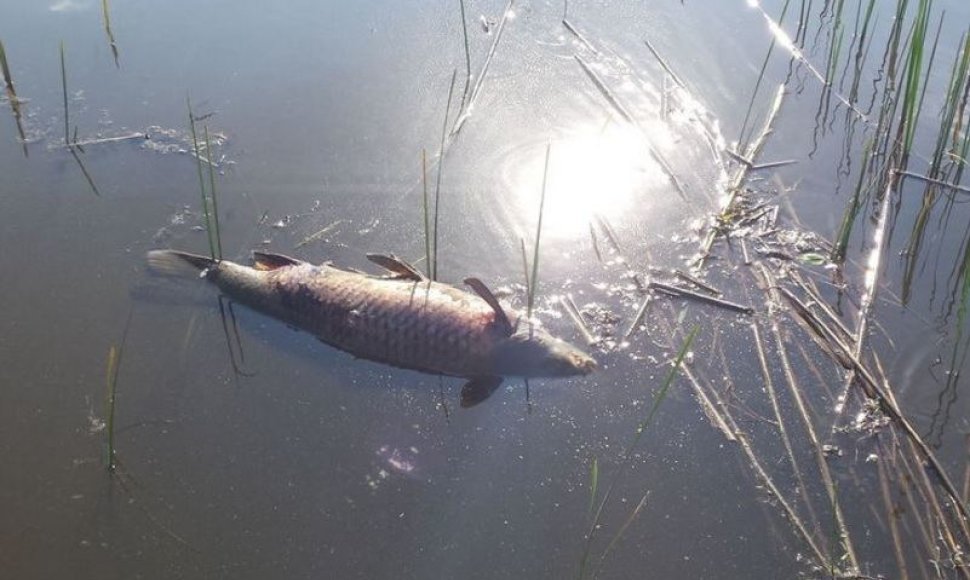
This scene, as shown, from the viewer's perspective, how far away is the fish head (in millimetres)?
3309

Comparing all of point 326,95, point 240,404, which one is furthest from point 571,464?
point 326,95

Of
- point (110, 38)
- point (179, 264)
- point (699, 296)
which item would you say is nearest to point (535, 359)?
point (699, 296)

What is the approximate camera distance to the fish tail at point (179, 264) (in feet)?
12.2

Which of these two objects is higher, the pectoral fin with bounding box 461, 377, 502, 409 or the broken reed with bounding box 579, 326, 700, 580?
the pectoral fin with bounding box 461, 377, 502, 409

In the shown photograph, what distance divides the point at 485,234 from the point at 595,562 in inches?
70.6

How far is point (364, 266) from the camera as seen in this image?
3.84m

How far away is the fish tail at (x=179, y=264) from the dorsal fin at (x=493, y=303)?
125cm

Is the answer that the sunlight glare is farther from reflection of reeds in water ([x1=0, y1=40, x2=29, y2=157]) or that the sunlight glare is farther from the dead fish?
reflection of reeds in water ([x1=0, y1=40, x2=29, y2=157])

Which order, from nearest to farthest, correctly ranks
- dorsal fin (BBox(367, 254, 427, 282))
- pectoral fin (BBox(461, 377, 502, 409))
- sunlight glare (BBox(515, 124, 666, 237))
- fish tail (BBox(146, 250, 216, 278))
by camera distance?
pectoral fin (BBox(461, 377, 502, 409)) → dorsal fin (BBox(367, 254, 427, 282)) → fish tail (BBox(146, 250, 216, 278)) → sunlight glare (BBox(515, 124, 666, 237))

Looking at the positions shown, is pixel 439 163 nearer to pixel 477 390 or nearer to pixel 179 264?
pixel 179 264

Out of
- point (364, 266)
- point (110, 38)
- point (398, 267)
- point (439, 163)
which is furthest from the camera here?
point (110, 38)

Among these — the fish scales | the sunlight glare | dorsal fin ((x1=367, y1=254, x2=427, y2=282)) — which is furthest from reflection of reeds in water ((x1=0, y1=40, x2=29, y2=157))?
the sunlight glare

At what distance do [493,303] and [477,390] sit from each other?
0.36 meters

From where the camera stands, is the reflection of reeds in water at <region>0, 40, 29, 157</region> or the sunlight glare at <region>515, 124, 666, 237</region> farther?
the reflection of reeds in water at <region>0, 40, 29, 157</region>
